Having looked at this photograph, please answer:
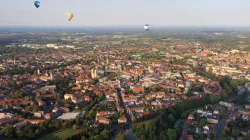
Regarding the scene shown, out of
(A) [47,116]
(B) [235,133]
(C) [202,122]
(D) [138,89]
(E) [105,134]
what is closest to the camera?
(E) [105,134]

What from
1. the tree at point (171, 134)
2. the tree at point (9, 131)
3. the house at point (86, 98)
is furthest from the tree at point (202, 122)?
the tree at point (9, 131)

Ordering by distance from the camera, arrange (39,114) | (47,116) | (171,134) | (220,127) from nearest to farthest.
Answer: (171,134) < (220,127) < (47,116) < (39,114)

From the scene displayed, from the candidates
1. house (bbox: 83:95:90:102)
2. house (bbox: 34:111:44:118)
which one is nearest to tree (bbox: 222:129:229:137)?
house (bbox: 83:95:90:102)

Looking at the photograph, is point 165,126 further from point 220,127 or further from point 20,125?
→ point 20,125

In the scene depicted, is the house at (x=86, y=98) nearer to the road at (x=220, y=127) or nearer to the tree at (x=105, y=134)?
the tree at (x=105, y=134)

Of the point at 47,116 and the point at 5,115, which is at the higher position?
the point at 5,115

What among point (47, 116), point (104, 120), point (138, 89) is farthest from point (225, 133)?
A: point (47, 116)

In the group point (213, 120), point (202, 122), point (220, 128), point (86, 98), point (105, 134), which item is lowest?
point (220, 128)

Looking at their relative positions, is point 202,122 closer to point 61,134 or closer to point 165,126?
point 165,126

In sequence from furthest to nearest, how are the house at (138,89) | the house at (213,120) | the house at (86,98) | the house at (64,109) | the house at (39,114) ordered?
the house at (138,89) → the house at (86,98) → the house at (64,109) → the house at (39,114) → the house at (213,120)

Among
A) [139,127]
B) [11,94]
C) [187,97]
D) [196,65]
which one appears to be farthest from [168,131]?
[196,65]

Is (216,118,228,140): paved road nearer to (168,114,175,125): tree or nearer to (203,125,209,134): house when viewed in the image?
(203,125,209,134): house

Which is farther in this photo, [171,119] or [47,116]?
[47,116]
